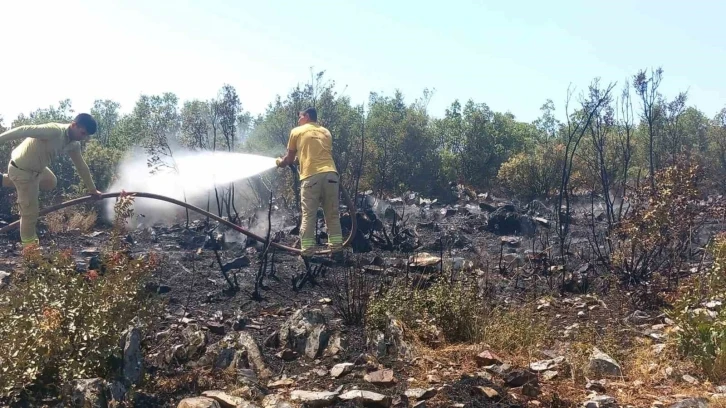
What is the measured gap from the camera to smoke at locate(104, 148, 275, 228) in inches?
552

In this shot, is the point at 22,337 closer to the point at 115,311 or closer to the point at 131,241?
the point at 115,311

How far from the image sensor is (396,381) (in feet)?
12.3

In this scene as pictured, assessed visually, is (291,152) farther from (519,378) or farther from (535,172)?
(535,172)

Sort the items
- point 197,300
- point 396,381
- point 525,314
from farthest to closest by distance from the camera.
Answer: point 197,300, point 525,314, point 396,381

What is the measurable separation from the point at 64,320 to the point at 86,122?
384 cm

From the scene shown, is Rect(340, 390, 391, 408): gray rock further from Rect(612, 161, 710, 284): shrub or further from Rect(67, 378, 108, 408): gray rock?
Rect(612, 161, 710, 284): shrub

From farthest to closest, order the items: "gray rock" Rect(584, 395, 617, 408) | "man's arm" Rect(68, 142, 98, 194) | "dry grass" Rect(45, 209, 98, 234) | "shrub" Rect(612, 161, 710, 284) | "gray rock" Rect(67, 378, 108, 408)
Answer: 1. "dry grass" Rect(45, 209, 98, 234)
2. "man's arm" Rect(68, 142, 98, 194)
3. "shrub" Rect(612, 161, 710, 284)
4. "gray rock" Rect(584, 395, 617, 408)
5. "gray rock" Rect(67, 378, 108, 408)

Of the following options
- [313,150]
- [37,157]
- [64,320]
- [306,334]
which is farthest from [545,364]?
[37,157]

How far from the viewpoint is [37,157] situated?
6.92 metres

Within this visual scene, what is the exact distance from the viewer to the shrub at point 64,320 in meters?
3.40

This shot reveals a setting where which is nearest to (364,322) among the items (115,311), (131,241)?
(115,311)

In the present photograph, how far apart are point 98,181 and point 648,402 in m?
14.6

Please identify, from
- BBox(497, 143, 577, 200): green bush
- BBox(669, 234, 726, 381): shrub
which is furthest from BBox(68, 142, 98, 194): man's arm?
BBox(497, 143, 577, 200): green bush

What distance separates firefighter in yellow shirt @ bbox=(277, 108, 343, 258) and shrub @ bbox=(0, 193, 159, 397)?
137 inches
